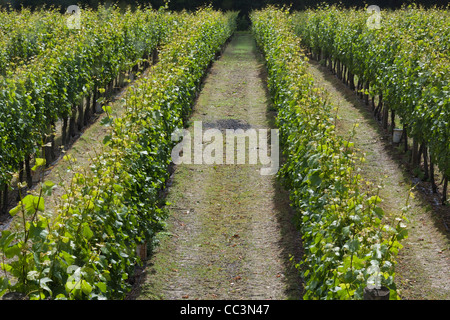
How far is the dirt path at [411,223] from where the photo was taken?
9.20m

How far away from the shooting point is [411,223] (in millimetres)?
11664

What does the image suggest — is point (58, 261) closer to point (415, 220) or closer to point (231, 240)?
point (231, 240)

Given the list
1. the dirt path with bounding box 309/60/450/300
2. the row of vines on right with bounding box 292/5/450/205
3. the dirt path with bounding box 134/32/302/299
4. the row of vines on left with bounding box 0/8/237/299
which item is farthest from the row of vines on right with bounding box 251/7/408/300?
the row of vines on right with bounding box 292/5/450/205

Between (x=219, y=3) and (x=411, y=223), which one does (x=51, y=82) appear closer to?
(x=411, y=223)

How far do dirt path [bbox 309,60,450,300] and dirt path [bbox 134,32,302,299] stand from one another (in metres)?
1.88

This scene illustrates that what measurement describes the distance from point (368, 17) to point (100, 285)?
19.2 meters

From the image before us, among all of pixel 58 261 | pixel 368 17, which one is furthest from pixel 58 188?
pixel 368 17

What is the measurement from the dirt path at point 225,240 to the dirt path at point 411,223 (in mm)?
1880

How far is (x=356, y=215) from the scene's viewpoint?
6066 mm

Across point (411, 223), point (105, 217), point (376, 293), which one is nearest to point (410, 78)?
point (411, 223)

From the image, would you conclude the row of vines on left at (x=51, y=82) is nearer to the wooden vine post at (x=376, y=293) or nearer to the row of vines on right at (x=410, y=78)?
the wooden vine post at (x=376, y=293)

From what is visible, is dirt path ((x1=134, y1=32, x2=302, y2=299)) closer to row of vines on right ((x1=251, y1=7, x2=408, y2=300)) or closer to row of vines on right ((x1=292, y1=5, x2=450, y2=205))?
row of vines on right ((x1=251, y1=7, x2=408, y2=300))

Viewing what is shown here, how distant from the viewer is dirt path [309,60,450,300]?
30.2 ft

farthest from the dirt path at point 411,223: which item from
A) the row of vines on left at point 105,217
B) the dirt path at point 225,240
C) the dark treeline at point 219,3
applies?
the dark treeline at point 219,3
